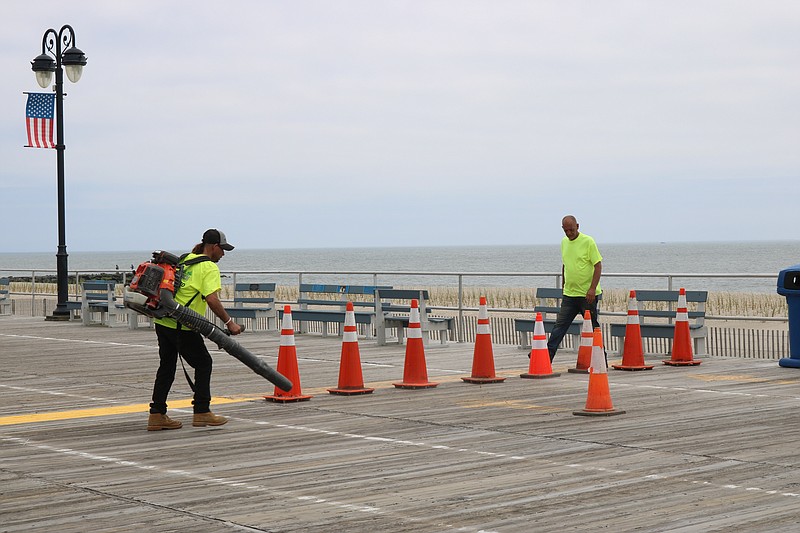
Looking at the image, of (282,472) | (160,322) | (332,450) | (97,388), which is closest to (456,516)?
(282,472)

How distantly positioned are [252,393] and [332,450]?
4.39 m

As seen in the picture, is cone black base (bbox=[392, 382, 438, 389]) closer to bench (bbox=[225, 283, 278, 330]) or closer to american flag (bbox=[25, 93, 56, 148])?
bench (bbox=[225, 283, 278, 330])

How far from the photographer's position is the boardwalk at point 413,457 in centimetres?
738

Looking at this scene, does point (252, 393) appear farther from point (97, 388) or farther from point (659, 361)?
point (659, 361)

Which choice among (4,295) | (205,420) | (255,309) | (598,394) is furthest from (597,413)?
(4,295)

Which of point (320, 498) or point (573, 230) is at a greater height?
point (573, 230)

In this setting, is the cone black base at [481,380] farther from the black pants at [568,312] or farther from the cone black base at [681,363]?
the cone black base at [681,363]

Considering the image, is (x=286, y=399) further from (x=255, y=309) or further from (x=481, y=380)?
(x=255, y=309)

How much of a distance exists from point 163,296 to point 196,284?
0.36 meters

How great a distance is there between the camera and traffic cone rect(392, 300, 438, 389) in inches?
559

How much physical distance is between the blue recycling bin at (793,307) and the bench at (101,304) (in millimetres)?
14626

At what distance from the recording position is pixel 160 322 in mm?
11297

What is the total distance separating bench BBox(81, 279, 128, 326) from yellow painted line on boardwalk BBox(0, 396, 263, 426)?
1341 centimetres

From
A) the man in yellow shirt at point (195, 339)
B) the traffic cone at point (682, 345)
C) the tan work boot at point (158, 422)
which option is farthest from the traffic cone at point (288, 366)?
the traffic cone at point (682, 345)
